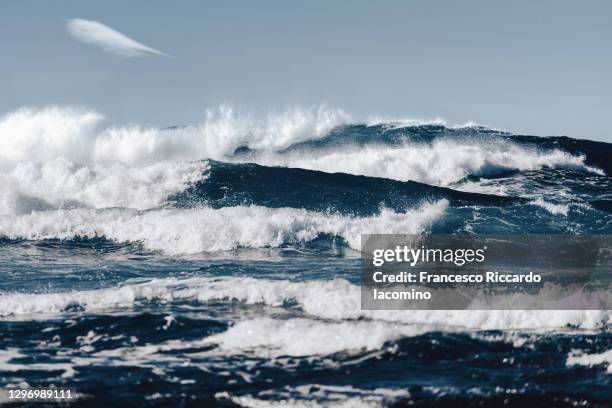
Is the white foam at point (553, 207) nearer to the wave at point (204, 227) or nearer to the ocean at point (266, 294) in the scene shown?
the ocean at point (266, 294)

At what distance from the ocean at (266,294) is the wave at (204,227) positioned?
2.4 inches

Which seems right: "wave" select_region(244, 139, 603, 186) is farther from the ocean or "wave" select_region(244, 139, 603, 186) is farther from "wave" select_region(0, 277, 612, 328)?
"wave" select_region(0, 277, 612, 328)

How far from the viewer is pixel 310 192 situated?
20141 mm

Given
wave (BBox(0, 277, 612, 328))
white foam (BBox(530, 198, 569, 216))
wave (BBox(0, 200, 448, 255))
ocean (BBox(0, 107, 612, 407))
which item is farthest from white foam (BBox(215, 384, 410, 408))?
white foam (BBox(530, 198, 569, 216))

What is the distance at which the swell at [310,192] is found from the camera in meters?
18.9

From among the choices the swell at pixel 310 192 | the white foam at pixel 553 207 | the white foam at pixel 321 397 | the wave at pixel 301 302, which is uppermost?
the swell at pixel 310 192

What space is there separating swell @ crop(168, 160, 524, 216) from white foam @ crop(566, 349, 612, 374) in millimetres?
12083

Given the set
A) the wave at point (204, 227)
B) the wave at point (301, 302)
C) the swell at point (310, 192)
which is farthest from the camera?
the swell at point (310, 192)

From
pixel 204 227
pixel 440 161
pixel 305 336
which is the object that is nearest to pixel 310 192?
pixel 204 227

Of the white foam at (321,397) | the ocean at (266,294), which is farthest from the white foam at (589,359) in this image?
the white foam at (321,397)

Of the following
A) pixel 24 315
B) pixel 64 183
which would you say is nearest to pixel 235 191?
→ pixel 64 183

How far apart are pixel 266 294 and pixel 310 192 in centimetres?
1211

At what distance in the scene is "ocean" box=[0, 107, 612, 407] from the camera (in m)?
5.17

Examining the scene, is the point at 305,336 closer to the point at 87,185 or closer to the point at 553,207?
the point at 553,207
